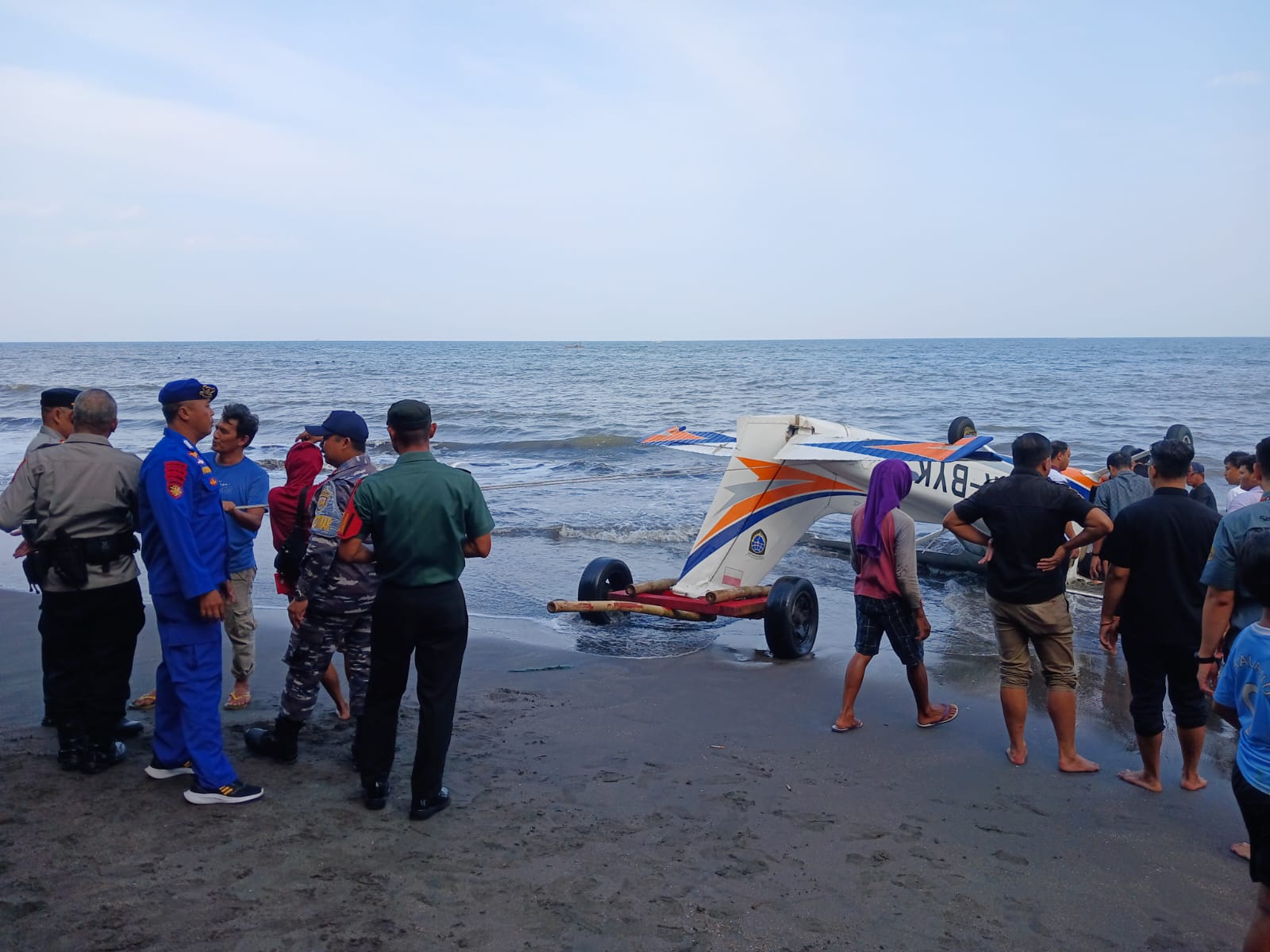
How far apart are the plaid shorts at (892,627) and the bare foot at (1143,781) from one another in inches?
49.8

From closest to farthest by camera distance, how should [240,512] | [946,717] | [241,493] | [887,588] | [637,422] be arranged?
1. [240,512]
2. [241,493]
3. [887,588]
4. [946,717]
5. [637,422]

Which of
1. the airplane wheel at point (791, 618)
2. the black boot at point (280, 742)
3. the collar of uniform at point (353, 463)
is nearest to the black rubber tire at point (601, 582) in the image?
the airplane wheel at point (791, 618)

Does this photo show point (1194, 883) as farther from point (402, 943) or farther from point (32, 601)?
point (32, 601)

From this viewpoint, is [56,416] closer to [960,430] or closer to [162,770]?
[162,770]

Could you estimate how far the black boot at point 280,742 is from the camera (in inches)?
194

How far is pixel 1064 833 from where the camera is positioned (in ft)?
14.9

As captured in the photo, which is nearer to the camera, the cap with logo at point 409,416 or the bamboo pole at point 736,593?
the cap with logo at point 409,416

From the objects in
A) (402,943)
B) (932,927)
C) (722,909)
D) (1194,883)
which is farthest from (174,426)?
(1194,883)

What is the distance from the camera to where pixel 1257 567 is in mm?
2912

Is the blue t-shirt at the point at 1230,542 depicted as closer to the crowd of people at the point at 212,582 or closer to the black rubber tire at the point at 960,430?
the crowd of people at the point at 212,582

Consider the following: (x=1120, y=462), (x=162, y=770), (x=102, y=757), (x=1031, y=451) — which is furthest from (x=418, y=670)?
(x=1120, y=462)

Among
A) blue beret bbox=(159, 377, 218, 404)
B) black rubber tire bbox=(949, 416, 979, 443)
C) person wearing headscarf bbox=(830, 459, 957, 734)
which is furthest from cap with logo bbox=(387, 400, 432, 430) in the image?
black rubber tire bbox=(949, 416, 979, 443)

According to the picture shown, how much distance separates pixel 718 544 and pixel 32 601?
6512 millimetres

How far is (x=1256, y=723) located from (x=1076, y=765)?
8.29 feet
